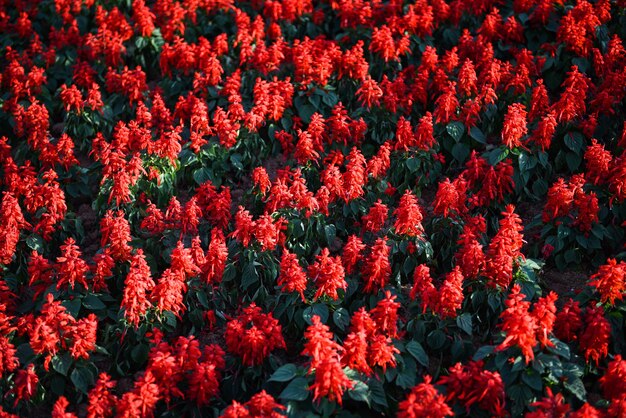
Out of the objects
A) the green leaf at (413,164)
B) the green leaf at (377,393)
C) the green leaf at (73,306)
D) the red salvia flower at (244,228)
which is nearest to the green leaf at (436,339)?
the green leaf at (377,393)

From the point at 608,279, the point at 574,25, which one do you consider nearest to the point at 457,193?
the point at 608,279

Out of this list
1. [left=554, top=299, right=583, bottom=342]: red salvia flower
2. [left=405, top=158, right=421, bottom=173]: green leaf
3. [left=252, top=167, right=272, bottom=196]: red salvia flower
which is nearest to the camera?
[left=554, top=299, right=583, bottom=342]: red salvia flower

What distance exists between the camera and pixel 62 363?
5133 mm

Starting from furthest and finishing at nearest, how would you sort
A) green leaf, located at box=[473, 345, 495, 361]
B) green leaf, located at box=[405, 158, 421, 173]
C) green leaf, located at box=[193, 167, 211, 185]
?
green leaf, located at box=[193, 167, 211, 185] → green leaf, located at box=[405, 158, 421, 173] → green leaf, located at box=[473, 345, 495, 361]

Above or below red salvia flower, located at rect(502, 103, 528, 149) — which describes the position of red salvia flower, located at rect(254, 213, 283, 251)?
below

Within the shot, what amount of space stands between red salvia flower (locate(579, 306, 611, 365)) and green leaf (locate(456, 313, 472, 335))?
0.73m

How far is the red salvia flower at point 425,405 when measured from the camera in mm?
4297

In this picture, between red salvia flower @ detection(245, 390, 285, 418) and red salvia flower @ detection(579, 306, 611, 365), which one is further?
red salvia flower @ detection(579, 306, 611, 365)

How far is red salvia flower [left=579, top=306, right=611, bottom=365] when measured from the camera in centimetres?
487

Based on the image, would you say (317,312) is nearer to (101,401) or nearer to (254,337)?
(254,337)

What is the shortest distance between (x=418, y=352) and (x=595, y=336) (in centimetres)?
114

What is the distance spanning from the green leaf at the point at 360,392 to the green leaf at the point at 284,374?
406mm

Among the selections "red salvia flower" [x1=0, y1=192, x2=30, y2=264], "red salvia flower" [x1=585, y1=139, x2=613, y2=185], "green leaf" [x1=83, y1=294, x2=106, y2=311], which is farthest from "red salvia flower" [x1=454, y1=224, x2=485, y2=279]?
"red salvia flower" [x1=0, y1=192, x2=30, y2=264]

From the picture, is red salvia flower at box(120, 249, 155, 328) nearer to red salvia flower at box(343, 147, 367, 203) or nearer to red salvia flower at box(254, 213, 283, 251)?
red salvia flower at box(254, 213, 283, 251)
